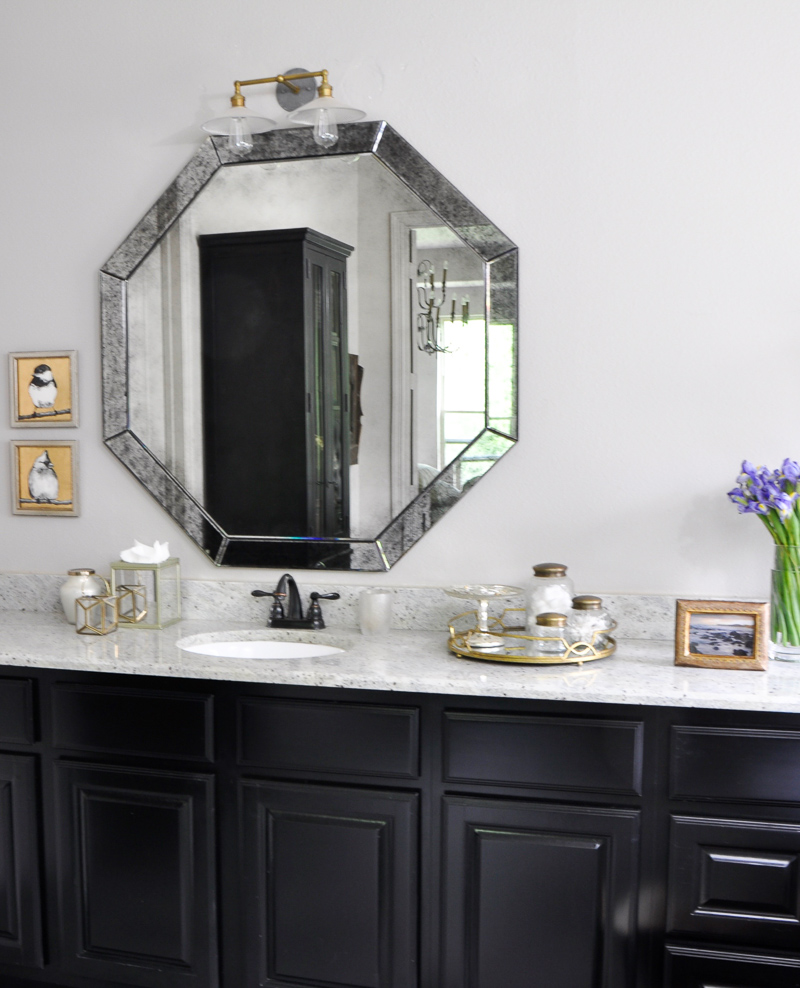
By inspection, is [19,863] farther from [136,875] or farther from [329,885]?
[329,885]

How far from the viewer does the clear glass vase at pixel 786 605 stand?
211 cm

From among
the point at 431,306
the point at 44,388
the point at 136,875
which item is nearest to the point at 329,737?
the point at 136,875

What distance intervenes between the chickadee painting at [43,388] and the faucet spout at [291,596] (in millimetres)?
946

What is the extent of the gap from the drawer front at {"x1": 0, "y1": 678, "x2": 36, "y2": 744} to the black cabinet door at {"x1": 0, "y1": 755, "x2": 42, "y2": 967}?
0.18 ft

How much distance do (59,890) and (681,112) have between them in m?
2.52

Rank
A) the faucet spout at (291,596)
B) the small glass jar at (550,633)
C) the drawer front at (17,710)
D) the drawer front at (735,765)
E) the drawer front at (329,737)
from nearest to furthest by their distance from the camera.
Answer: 1. the drawer front at (735,765)
2. the drawer front at (329,737)
3. the small glass jar at (550,633)
4. the drawer front at (17,710)
5. the faucet spout at (291,596)

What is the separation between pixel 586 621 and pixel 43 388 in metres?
1.78

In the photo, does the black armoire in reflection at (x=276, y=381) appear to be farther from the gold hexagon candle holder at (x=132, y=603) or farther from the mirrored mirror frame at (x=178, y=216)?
the gold hexagon candle holder at (x=132, y=603)

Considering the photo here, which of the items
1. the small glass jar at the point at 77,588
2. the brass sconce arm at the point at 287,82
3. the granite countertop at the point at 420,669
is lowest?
the granite countertop at the point at 420,669

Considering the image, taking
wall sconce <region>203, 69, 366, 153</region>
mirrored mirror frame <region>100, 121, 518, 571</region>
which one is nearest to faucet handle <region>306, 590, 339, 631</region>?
mirrored mirror frame <region>100, 121, 518, 571</region>

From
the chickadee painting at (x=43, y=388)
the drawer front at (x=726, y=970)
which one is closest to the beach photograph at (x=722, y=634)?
the drawer front at (x=726, y=970)

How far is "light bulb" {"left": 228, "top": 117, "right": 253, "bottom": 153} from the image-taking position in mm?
2424

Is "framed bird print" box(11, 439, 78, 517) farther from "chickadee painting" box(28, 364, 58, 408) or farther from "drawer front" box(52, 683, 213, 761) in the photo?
"drawer front" box(52, 683, 213, 761)

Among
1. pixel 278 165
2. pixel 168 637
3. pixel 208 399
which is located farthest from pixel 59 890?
pixel 278 165
